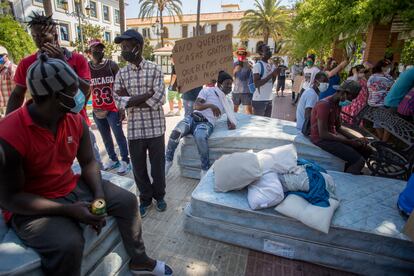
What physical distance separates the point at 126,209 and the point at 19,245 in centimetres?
66

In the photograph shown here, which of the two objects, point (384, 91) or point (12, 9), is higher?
point (12, 9)

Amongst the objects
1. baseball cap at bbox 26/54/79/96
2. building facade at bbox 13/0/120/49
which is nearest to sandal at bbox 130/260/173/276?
baseball cap at bbox 26/54/79/96

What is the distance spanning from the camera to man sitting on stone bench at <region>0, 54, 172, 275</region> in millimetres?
1470

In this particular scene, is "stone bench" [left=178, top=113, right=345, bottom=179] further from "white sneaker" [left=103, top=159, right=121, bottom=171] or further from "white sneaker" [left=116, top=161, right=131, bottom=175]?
"white sneaker" [left=103, top=159, right=121, bottom=171]

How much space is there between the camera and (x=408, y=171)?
3.48 metres

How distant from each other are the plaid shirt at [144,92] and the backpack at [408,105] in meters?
3.89

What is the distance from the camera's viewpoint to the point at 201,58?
4.11 meters

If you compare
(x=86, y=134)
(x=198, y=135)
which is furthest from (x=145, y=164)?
(x=86, y=134)

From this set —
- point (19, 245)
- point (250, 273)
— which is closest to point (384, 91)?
point (250, 273)

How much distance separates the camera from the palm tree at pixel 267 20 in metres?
28.8

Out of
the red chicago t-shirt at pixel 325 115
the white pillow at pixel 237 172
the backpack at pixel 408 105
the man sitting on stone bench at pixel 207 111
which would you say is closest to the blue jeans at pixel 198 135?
the man sitting on stone bench at pixel 207 111

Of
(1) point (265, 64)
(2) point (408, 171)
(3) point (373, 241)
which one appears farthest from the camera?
(1) point (265, 64)

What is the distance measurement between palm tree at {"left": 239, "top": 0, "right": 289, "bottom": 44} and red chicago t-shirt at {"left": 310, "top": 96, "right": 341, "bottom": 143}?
1075 inches

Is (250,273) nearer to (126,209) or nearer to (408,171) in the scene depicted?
(126,209)
